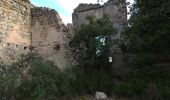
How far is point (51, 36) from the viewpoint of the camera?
681 inches

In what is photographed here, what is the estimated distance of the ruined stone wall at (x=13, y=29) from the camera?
15.2 m

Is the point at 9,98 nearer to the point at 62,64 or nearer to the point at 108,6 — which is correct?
the point at 62,64

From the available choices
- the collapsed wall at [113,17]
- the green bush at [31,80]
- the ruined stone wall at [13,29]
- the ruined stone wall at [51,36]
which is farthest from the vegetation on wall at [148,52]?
the ruined stone wall at [13,29]

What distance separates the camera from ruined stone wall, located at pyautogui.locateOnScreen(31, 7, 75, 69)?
17.1 m

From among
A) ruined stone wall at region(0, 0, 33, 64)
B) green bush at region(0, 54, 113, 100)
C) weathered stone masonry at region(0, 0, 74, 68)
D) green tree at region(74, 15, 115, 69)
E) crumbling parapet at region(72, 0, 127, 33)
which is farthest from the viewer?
crumbling parapet at region(72, 0, 127, 33)

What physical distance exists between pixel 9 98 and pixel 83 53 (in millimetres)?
6050

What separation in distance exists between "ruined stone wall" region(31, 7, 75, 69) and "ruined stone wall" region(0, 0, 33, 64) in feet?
1.30

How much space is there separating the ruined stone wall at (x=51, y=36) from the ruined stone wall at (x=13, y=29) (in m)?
0.40

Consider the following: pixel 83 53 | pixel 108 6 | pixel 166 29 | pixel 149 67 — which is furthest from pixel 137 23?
pixel 108 6

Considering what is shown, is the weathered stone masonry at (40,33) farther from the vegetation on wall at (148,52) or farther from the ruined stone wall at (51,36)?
the vegetation on wall at (148,52)

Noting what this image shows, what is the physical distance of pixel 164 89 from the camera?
47.4ft

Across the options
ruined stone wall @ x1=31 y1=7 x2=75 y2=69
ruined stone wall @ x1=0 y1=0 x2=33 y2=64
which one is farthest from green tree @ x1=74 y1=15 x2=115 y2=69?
ruined stone wall @ x1=0 y1=0 x2=33 y2=64

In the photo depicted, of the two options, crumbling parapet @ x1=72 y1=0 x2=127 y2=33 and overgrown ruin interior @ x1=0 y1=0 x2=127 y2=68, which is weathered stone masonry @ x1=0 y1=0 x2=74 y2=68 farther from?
crumbling parapet @ x1=72 y1=0 x2=127 y2=33

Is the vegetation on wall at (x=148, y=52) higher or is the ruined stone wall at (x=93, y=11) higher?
the ruined stone wall at (x=93, y=11)
